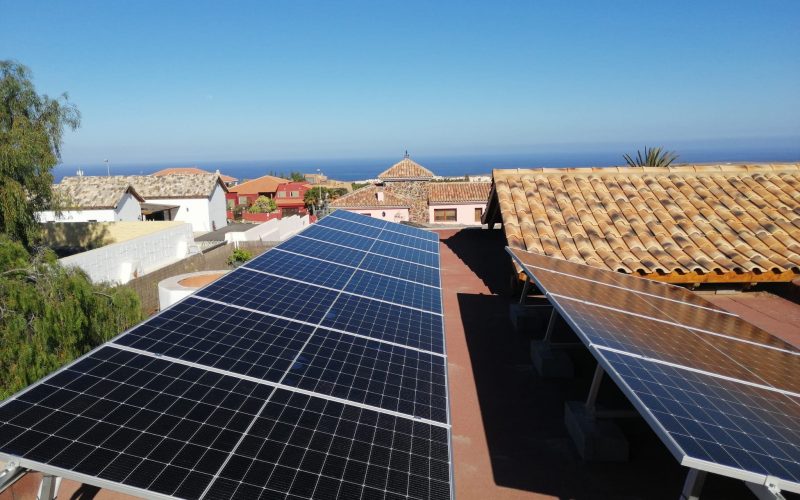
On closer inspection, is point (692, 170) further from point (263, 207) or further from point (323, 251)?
point (263, 207)

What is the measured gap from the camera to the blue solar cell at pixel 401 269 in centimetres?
1062

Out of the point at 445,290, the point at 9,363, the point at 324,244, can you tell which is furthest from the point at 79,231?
the point at 445,290

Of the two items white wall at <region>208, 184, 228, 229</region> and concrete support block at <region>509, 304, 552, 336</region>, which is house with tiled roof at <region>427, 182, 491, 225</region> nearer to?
white wall at <region>208, 184, 228, 229</region>

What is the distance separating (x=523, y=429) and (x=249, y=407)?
443 cm

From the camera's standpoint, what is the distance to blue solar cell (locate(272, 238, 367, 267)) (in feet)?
34.2

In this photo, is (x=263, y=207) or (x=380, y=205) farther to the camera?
(x=263, y=207)

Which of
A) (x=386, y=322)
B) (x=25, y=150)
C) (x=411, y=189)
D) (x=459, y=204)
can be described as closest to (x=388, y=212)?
(x=459, y=204)

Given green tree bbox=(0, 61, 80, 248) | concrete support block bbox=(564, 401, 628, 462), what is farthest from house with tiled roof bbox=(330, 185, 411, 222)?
concrete support block bbox=(564, 401, 628, 462)

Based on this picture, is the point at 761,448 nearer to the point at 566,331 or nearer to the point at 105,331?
the point at 566,331

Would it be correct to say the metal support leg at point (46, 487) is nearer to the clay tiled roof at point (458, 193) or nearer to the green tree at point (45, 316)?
the green tree at point (45, 316)

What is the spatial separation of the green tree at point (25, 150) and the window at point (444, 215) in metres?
32.9

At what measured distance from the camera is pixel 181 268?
24094mm

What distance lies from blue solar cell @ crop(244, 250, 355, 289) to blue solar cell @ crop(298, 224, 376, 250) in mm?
2108

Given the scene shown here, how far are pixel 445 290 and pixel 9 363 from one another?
10.0 m
